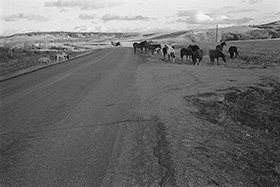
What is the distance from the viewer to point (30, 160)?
4.80 meters

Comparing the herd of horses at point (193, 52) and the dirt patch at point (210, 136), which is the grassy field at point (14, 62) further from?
the dirt patch at point (210, 136)

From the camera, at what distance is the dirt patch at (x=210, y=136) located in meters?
4.24

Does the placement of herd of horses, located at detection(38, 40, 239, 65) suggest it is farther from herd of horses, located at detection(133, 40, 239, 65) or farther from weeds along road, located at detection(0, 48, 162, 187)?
weeds along road, located at detection(0, 48, 162, 187)

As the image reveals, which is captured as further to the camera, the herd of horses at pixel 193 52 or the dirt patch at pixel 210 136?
the herd of horses at pixel 193 52

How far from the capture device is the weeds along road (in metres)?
4.13

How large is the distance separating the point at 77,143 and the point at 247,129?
13.5ft

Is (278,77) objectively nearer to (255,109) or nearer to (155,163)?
(255,109)

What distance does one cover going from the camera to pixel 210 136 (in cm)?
588

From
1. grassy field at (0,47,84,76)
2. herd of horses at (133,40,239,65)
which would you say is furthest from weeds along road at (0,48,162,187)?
herd of horses at (133,40,239,65)

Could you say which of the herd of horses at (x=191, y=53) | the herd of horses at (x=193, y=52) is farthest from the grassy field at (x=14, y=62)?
the herd of horses at (x=193, y=52)

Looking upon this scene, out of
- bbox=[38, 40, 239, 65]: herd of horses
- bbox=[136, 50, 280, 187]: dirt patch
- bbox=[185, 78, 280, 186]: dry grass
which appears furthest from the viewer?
bbox=[38, 40, 239, 65]: herd of horses

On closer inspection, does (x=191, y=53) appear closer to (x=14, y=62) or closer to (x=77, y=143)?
(x=14, y=62)

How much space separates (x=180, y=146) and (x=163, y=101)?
356cm


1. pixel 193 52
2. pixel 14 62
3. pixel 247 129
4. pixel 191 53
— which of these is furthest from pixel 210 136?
pixel 14 62
